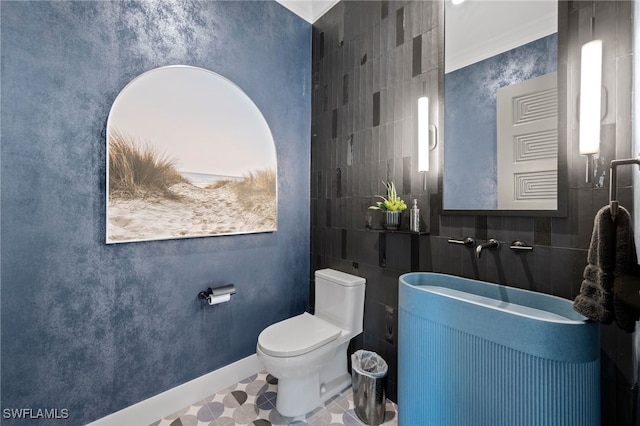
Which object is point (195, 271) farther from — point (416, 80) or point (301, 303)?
point (416, 80)

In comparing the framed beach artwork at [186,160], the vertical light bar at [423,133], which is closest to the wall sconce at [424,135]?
the vertical light bar at [423,133]

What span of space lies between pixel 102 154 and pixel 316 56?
170 centimetres

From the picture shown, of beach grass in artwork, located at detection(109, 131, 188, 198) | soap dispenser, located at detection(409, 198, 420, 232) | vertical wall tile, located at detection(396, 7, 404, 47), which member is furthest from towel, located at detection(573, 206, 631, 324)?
beach grass in artwork, located at detection(109, 131, 188, 198)

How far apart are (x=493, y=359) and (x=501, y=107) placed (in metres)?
1.09

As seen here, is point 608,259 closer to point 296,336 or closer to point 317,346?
point 317,346

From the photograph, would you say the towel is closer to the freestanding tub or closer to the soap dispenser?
the freestanding tub

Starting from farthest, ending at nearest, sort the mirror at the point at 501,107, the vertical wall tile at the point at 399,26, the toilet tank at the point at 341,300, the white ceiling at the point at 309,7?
1. the white ceiling at the point at 309,7
2. the toilet tank at the point at 341,300
3. the vertical wall tile at the point at 399,26
4. the mirror at the point at 501,107

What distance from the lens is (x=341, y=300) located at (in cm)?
179

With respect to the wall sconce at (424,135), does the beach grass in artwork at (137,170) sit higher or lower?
lower

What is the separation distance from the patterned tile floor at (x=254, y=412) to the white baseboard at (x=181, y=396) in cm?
4

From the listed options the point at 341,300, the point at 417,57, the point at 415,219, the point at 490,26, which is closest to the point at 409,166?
the point at 415,219

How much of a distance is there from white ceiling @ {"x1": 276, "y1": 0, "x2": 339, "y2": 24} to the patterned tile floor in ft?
9.14

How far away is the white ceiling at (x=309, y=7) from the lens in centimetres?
210

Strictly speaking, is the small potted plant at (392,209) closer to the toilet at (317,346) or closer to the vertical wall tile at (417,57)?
the toilet at (317,346)
